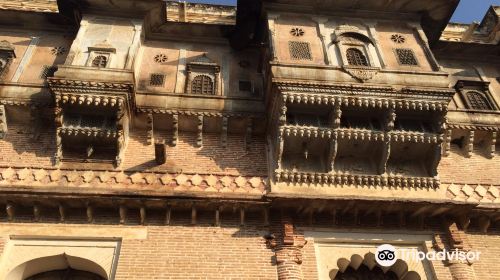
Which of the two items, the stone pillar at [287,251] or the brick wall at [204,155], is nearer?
the stone pillar at [287,251]

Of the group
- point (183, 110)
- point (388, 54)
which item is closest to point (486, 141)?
point (388, 54)

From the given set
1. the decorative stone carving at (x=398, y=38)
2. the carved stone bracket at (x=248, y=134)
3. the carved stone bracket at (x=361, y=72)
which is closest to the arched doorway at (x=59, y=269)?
the carved stone bracket at (x=248, y=134)

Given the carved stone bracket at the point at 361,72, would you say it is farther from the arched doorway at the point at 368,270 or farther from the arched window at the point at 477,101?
the arched doorway at the point at 368,270

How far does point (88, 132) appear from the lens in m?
10.3

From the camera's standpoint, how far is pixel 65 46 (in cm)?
1295

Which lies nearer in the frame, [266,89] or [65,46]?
[266,89]

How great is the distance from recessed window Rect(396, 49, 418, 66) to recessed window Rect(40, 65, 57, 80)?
9.20 metres

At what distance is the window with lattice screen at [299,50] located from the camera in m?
11.8

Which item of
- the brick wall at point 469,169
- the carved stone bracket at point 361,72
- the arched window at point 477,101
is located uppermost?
the arched window at point 477,101

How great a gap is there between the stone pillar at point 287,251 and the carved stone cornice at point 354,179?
112 centimetres

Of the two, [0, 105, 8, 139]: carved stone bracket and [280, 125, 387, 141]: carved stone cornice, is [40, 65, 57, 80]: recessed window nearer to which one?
[0, 105, 8, 139]: carved stone bracket

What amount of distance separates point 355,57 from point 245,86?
9.92 ft

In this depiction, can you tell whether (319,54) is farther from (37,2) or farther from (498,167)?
(37,2)

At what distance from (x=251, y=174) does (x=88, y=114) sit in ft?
13.4
